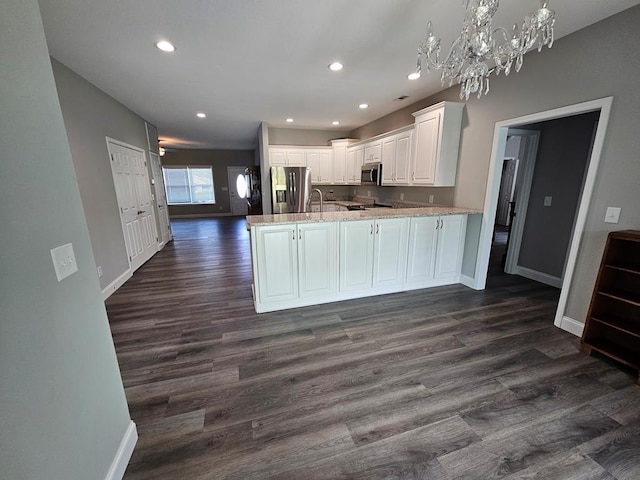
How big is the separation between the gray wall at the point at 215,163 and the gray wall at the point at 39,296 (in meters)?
9.69

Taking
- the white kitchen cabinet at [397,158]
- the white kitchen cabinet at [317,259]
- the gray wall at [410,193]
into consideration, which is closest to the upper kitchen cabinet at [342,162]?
the gray wall at [410,193]

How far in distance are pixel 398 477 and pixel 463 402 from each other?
0.72m

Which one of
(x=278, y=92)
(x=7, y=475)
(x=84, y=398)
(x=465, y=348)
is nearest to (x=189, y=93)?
(x=278, y=92)

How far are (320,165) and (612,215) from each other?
497 centimetres

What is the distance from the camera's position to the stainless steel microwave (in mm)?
4820

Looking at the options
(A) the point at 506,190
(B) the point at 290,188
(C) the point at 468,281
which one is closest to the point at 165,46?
(B) the point at 290,188

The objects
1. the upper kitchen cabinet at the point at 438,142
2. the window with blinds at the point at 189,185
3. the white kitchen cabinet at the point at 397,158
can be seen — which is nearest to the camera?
the upper kitchen cabinet at the point at 438,142

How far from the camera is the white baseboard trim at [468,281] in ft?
11.3

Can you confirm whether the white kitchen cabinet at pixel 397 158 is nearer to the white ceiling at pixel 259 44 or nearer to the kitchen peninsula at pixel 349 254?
the white ceiling at pixel 259 44

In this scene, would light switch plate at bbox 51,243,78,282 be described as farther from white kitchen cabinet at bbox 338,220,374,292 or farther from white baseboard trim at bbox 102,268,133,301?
white baseboard trim at bbox 102,268,133,301

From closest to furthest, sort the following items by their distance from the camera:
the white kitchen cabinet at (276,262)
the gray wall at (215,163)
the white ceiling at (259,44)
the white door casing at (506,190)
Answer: the white ceiling at (259,44)
the white kitchen cabinet at (276,262)
the white door casing at (506,190)
the gray wall at (215,163)

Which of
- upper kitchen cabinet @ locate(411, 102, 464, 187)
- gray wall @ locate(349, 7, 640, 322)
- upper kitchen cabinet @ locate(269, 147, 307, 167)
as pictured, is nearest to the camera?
gray wall @ locate(349, 7, 640, 322)

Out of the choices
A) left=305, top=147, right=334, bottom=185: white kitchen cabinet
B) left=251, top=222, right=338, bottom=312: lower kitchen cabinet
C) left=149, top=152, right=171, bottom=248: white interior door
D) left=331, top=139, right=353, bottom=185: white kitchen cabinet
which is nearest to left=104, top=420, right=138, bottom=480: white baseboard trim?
left=251, top=222, right=338, bottom=312: lower kitchen cabinet

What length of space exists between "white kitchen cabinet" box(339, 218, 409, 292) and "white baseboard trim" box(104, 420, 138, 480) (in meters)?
2.19
